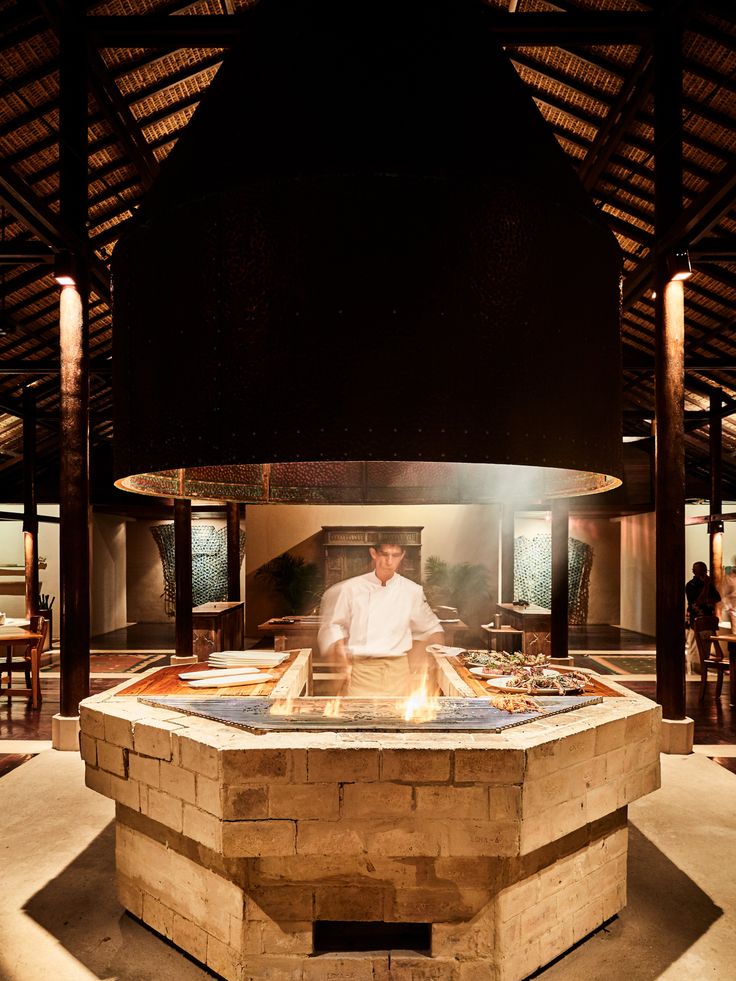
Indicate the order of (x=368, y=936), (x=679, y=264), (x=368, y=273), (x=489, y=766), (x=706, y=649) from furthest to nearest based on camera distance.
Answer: (x=706, y=649) → (x=679, y=264) → (x=368, y=936) → (x=489, y=766) → (x=368, y=273)

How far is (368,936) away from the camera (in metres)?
2.93

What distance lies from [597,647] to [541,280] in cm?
1100

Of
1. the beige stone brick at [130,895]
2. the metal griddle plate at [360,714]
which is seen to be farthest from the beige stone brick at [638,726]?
the beige stone brick at [130,895]

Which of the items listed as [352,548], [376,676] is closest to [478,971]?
[376,676]

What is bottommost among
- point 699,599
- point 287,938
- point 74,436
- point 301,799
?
point 287,938

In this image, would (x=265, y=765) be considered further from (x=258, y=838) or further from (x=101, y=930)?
(x=101, y=930)

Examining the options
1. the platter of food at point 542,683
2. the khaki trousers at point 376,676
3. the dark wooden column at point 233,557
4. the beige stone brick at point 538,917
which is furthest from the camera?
the dark wooden column at point 233,557

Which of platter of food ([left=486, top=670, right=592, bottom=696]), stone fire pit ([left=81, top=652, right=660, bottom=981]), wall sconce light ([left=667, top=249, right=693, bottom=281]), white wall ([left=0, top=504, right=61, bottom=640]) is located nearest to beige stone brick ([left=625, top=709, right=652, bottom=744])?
stone fire pit ([left=81, top=652, right=660, bottom=981])

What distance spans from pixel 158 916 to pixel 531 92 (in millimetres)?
7385

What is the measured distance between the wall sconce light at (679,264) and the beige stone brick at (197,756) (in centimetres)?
489

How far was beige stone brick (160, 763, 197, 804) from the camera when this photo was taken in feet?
9.05

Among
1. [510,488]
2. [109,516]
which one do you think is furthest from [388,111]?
[109,516]

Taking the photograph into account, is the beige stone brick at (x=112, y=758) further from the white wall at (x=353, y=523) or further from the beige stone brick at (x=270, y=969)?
the white wall at (x=353, y=523)

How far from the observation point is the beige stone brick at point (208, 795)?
2627 millimetres
